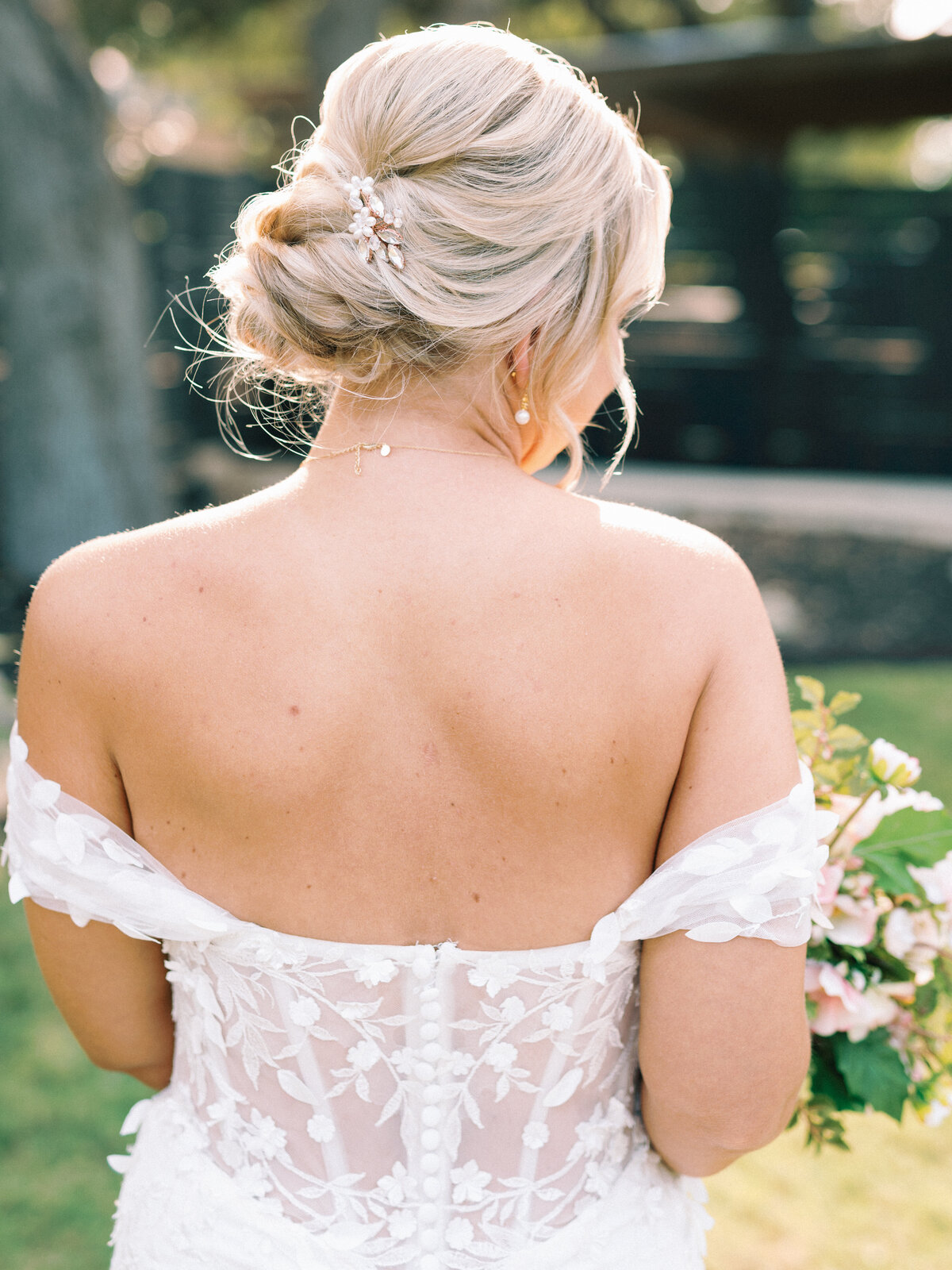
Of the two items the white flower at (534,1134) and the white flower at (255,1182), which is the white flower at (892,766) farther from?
the white flower at (255,1182)

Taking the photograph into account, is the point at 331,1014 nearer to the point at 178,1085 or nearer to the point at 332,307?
the point at 178,1085

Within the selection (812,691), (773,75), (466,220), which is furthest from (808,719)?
(773,75)

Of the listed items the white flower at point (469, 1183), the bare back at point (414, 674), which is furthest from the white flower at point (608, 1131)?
the bare back at point (414, 674)

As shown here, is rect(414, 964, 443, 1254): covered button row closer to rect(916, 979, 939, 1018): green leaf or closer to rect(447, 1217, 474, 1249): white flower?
rect(447, 1217, 474, 1249): white flower

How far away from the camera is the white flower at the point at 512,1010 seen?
4.44ft

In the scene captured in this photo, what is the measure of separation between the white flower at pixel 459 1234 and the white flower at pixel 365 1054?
238mm

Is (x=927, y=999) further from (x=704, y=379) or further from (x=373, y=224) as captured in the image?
(x=704, y=379)

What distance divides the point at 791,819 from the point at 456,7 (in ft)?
33.7

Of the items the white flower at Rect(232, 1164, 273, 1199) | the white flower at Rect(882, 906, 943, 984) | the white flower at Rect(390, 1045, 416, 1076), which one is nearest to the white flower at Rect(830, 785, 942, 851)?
the white flower at Rect(882, 906, 943, 984)

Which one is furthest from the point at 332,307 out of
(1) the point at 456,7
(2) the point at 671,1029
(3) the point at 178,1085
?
(1) the point at 456,7

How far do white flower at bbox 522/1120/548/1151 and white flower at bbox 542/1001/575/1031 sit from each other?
14 cm

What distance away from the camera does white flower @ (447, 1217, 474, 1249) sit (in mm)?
1410

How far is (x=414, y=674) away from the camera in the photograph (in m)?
1.21

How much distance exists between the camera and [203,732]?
125 centimetres
